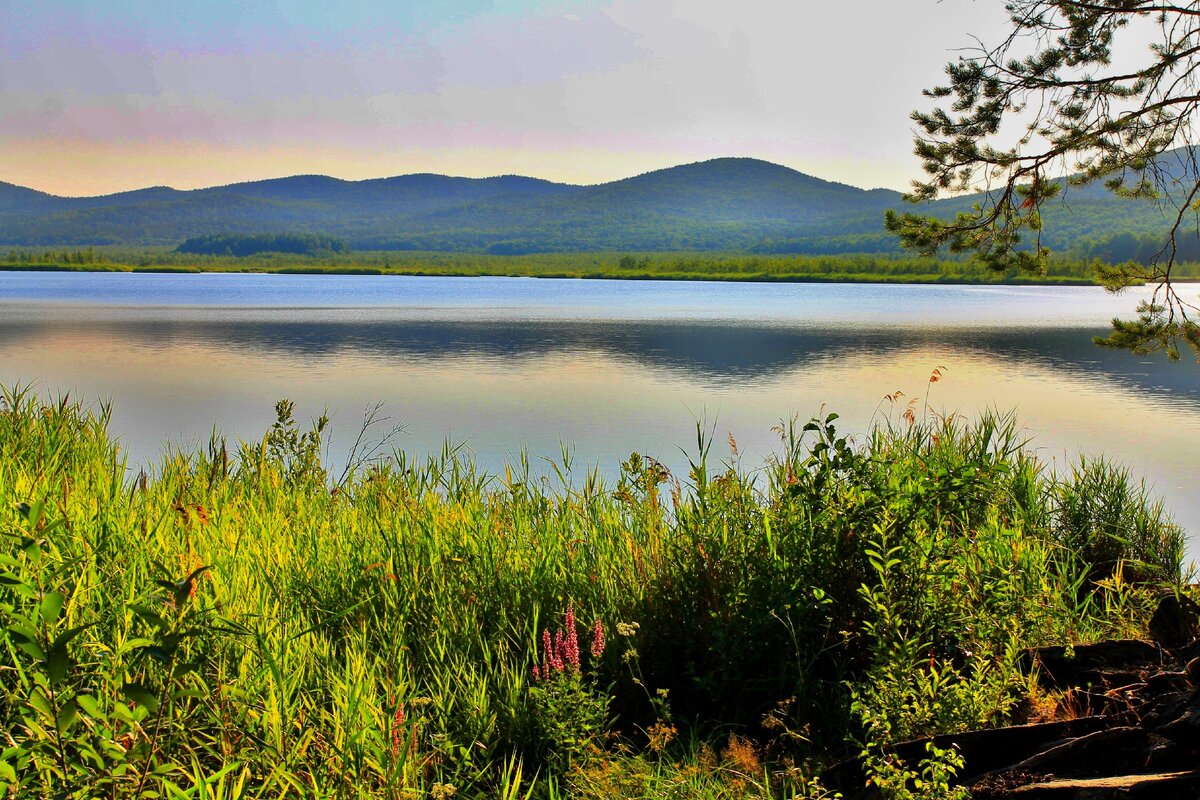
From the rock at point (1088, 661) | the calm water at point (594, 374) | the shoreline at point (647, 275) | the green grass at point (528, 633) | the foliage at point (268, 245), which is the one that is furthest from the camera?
the foliage at point (268, 245)

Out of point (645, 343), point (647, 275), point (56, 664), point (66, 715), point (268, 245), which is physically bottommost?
point (645, 343)

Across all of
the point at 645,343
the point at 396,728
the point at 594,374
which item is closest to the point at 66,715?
the point at 396,728

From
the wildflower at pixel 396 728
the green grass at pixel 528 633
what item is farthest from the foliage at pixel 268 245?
the wildflower at pixel 396 728

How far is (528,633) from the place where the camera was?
411cm

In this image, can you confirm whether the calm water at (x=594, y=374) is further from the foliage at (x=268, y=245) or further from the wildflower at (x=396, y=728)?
the foliage at (x=268, y=245)

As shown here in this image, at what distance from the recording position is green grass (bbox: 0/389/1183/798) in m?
2.89

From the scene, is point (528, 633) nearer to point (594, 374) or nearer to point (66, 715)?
point (66, 715)

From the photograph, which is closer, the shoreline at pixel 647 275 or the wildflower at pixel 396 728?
the wildflower at pixel 396 728

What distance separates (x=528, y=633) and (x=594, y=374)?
13358 millimetres

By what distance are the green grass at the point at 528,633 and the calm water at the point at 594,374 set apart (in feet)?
10.9

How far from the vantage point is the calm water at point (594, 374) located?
38.4 ft

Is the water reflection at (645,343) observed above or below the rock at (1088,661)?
above

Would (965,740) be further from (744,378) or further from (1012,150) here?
(744,378)

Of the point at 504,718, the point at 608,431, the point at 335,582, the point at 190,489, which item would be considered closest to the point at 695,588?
the point at 504,718
